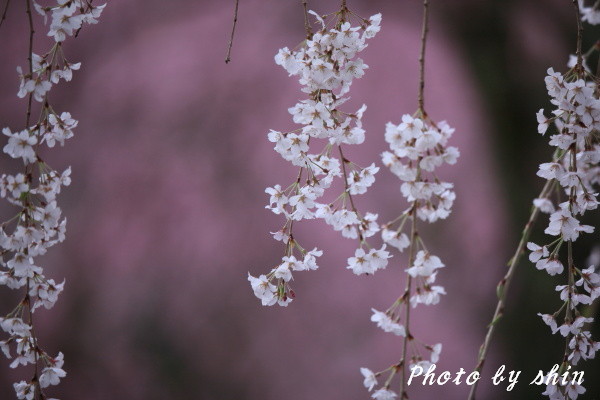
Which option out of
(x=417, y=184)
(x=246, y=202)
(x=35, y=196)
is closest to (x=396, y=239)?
(x=417, y=184)

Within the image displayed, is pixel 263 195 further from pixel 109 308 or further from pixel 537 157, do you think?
pixel 537 157

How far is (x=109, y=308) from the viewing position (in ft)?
4.79

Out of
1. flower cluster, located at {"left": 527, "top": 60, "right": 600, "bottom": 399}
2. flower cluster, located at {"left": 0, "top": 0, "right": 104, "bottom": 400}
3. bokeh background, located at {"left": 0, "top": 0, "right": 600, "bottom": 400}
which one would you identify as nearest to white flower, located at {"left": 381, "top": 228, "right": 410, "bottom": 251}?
flower cluster, located at {"left": 527, "top": 60, "right": 600, "bottom": 399}

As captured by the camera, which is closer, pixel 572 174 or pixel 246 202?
pixel 572 174

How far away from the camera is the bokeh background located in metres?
1.39

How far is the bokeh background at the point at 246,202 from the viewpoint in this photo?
1387 millimetres

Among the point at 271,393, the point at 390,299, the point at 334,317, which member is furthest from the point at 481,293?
the point at 271,393

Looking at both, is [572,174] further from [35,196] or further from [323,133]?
[35,196]

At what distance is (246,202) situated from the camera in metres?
1.47

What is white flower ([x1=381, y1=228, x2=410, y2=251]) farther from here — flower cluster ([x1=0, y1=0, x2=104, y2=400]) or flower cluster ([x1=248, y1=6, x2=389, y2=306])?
flower cluster ([x1=0, y1=0, x2=104, y2=400])

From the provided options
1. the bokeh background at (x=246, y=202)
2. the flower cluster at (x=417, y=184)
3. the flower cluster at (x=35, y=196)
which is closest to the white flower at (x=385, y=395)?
the flower cluster at (x=417, y=184)

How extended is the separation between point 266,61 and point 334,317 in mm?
642

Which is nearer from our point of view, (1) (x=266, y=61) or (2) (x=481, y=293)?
(2) (x=481, y=293)

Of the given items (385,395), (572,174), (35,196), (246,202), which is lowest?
(246,202)
